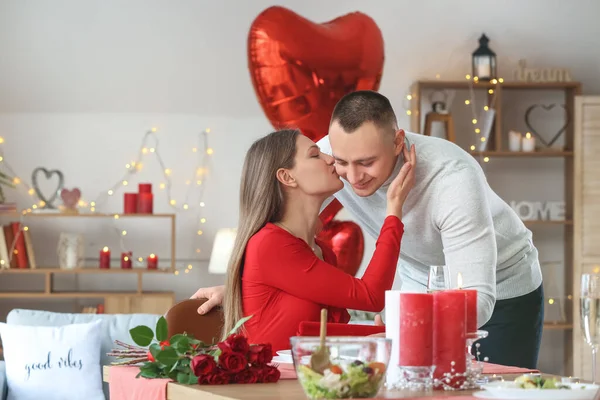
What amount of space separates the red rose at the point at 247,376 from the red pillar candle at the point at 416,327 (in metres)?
0.23

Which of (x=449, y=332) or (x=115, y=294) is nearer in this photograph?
(x=449, y=332)

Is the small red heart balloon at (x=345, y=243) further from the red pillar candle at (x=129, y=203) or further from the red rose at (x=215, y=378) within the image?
the red rose at (x=215, y=378)

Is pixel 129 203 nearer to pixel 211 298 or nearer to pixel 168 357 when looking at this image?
pixel 211 298

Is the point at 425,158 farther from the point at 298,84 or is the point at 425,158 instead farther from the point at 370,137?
the point at 298,84

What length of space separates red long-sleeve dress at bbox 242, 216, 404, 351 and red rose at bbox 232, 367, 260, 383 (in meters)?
0.51

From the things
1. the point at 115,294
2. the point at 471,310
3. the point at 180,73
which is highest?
the point at 180,73

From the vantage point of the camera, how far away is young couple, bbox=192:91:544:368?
1933 millimetres

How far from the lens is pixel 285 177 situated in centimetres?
208

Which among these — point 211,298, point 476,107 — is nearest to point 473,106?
point 476,107

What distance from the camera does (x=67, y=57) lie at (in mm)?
5555

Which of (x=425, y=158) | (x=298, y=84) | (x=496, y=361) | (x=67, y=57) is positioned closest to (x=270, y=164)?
(x=425, y=158)

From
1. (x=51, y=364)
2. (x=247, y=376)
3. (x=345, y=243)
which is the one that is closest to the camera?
(x=247, y=376)

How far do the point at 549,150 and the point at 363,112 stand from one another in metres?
3.78

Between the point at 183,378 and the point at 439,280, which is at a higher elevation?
the point at 439,280
